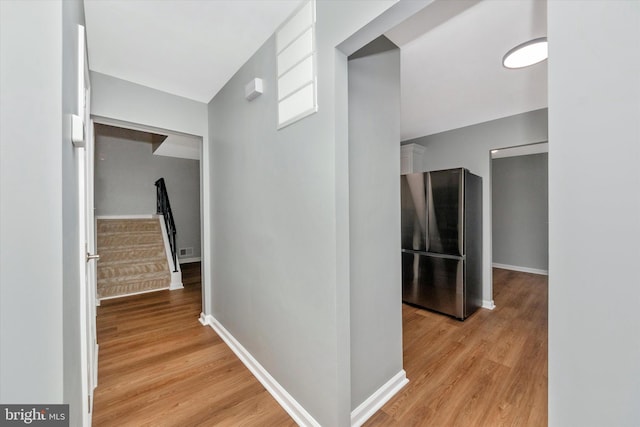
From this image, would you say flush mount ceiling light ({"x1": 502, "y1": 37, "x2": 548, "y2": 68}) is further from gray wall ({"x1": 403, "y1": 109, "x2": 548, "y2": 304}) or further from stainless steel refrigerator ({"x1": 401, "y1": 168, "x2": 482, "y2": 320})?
gray wall ({"x1": 403, "y1": 109, "x2": 548, "y2": 304})

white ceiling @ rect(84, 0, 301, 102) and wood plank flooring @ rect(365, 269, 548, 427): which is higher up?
white ceiling @ rect(84, 0, 301, 102)

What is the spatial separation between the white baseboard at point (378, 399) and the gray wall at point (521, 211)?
5.00 meters

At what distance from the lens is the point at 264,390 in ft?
5.95

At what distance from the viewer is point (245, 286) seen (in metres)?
2.16

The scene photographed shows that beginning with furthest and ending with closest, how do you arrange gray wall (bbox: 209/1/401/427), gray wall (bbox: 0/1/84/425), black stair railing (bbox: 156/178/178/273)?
black stair railing (bbox: 156/178/178/273) < gray wall (bbox: 209/1/401/427) < gray wall (bbox: 0/1/84/425)

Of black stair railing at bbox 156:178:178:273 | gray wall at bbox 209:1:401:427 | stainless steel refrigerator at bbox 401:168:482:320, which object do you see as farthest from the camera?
black stair railing at bbox 156:178:178:273

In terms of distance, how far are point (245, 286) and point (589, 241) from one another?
6.91ft

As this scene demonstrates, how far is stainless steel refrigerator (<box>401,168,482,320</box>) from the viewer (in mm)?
2902

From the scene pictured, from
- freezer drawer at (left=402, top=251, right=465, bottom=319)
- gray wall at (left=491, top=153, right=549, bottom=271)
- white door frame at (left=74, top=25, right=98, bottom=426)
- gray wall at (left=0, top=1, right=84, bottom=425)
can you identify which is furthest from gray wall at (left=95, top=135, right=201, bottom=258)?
gray wall at (left=491, top=153, right=549, bottom=271)

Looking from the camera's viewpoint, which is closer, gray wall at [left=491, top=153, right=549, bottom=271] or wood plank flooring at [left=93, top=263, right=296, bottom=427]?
wood plank flooring at [left=93, top=263, right=296, bottom=427]

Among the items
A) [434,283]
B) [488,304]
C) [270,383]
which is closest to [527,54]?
[434,283]

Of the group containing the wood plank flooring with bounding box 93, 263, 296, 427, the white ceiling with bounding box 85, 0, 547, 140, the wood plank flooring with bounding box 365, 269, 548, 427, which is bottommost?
the wood plank flooring with bounding box 365, 269, 548, 427

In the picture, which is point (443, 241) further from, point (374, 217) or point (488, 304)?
point (374, 217)

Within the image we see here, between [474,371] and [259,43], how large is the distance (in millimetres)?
3074
